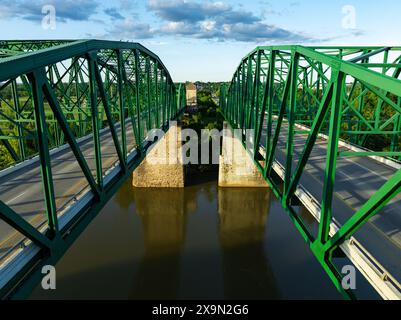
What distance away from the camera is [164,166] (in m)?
44.2

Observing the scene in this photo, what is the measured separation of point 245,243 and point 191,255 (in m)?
5.66

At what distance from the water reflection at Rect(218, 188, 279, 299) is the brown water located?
74 millimetres

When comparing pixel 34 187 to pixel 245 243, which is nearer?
pixel 34 187

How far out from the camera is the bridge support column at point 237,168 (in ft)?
144

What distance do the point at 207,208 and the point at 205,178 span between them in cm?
960

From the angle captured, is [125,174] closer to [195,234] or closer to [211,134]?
[195,234]

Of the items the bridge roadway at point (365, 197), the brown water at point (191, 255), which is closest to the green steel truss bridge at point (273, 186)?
the bridge roadway at point (365, 197)

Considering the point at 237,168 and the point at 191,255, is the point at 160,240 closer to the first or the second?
the point at 191,255

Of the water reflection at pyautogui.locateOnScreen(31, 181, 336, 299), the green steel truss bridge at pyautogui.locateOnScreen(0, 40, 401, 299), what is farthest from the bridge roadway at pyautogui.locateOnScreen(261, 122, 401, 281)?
the water reflection at pyautogui.locateOnScreen(31, 181, 336, 299)

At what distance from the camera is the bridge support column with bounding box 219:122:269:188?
43750mm

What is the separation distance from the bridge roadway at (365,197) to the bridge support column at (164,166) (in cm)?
2465

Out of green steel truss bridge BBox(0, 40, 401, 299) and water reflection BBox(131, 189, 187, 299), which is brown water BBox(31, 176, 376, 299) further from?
green steel truss bridge BBox(0, 40, 401, 299)

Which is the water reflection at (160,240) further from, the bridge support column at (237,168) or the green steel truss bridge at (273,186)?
the green steel truss bridge at (273,186)

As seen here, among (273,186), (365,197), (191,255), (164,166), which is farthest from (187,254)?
(365,197)
